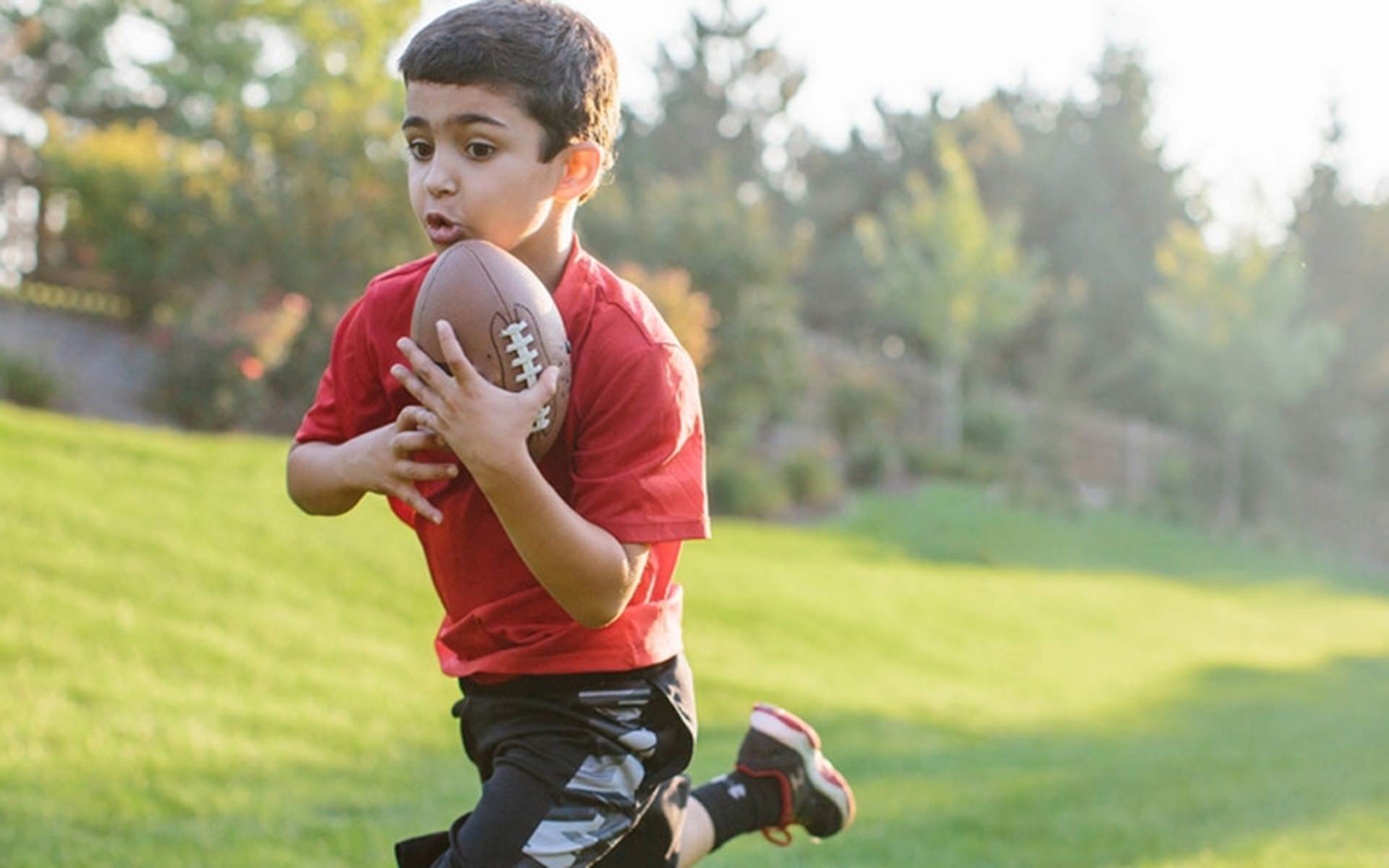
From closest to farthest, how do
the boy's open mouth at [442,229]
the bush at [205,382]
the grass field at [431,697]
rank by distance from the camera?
the boy's open mouth at [442,229], the grass field at [431,697], the bush at [205,382]

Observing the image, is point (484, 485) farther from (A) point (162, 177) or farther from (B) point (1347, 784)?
(A) point (162, 177)

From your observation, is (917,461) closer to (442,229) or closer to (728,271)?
(728,271)

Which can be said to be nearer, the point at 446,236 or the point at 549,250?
the point at 446,236

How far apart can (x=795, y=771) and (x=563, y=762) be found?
4.17 ft

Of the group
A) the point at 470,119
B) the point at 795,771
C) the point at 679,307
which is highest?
the point at 679,307

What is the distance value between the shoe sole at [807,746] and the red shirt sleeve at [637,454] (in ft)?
4.59

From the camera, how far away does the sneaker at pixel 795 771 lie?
391 centimetres

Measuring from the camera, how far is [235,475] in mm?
11930

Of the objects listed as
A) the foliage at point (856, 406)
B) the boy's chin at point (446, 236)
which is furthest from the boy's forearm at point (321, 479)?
the foliage at point (856, 406)

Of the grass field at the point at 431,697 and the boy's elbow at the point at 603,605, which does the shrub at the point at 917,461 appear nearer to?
the grass field at the point at 431,697

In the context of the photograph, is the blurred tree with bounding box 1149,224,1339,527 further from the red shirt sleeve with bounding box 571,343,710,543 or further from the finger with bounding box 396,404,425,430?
the finger with bounding box 396,404,425,430

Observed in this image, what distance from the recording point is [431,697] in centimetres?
863

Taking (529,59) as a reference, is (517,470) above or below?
below

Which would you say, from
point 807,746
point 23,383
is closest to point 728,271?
point 23,383
